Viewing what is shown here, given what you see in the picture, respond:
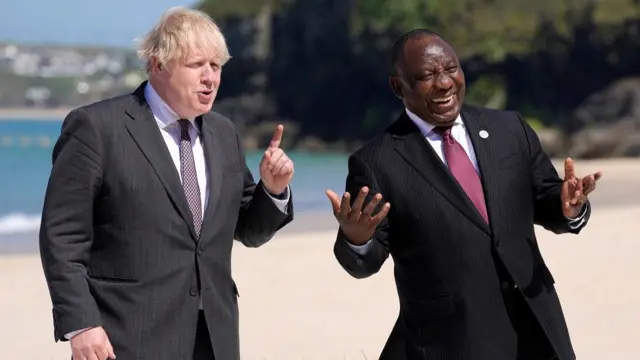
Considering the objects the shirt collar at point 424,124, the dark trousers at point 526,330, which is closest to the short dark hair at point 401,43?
the shirt collar at point 424,124

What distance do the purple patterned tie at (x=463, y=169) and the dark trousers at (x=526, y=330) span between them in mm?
267

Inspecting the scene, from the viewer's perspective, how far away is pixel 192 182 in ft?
12.8

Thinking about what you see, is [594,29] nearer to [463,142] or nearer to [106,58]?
[463,142]

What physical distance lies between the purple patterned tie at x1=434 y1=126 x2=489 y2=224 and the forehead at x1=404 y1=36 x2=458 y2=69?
0.22 meters

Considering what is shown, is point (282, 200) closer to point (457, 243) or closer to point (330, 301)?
point (457, 243)

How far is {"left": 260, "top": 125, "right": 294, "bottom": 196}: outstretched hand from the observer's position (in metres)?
3.96

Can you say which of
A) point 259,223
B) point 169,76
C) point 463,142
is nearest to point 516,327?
point 463,142

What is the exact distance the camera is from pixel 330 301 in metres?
10.8

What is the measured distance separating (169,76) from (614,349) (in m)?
5.31

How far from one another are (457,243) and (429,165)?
0.28 meters

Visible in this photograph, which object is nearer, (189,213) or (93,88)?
(189,213)

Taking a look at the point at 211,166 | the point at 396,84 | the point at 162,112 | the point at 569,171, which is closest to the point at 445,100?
the point at 396,84

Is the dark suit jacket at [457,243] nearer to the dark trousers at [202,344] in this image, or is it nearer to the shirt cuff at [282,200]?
the shirt cuff at [282,200]

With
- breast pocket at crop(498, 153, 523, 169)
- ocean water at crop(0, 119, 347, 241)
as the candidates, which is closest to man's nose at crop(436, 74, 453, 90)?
breast pocket at crop(498, 153, 523, 169)
